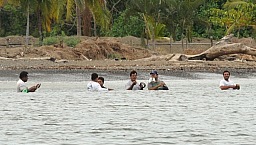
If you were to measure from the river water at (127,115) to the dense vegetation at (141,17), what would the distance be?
45.1ft

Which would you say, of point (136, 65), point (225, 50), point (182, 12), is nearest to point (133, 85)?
point (136, 65)

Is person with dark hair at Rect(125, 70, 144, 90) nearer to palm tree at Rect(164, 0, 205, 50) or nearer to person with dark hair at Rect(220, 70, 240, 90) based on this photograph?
person with dark hair at Rect(220, 70, 240, 90)

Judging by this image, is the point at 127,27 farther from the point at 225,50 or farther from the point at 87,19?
the point at 225,50

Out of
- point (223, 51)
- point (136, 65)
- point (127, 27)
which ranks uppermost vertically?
point (127, 27)

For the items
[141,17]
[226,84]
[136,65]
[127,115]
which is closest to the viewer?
[127,115]

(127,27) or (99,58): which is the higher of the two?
(127,27)

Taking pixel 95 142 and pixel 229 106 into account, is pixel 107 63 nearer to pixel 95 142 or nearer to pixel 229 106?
pixel 229 106

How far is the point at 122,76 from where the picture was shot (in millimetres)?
22969

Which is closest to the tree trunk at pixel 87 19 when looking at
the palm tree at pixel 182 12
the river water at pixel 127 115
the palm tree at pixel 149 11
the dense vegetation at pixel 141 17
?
the dense vegetation at pixel 141 17

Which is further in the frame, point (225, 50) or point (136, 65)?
point (225, 50)

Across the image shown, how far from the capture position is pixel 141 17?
133ft

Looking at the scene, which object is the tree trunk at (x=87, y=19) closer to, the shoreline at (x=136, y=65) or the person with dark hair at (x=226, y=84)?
the shoreline at (x=136, y=65)

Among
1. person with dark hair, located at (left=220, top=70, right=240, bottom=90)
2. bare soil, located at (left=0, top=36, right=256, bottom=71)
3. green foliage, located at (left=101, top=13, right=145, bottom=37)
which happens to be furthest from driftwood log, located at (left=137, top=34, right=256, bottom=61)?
green foliage, located at (left=101, top=13, right=145, bottom=37)

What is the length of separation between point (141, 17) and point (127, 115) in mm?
29253
